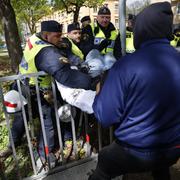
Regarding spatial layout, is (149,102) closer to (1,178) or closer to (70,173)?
(70,173)

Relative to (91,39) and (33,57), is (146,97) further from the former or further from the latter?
(91,39)

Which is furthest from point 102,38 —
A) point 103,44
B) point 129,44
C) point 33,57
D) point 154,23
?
point 154,23

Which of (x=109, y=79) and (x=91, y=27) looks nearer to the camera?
(x=109, y=79)

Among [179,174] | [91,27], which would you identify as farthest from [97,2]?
[179,174]

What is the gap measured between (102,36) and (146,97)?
9.18ft

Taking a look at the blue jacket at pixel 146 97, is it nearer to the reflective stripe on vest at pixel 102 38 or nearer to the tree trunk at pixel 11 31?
the reflective stripe on vest at pixel 102 38

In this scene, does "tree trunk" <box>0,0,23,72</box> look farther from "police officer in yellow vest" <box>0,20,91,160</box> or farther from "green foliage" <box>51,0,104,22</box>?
"green foliage" <box>51,0,104,22</box>

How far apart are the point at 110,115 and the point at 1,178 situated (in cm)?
174

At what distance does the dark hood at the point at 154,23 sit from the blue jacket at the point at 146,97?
51 millimetres

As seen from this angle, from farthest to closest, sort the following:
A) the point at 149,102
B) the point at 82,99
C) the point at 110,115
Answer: the point at 82,99 < the point at 110,115 < the point at 149,102

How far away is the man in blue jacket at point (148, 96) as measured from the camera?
1661 mm

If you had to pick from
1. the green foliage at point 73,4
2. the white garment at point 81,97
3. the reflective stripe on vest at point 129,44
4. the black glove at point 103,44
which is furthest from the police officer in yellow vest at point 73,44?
the green foliage at point 73,4

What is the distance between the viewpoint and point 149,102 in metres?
1.69

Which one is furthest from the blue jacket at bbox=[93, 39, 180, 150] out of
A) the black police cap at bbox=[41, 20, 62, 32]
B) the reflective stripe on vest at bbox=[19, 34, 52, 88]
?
the black police cap at bbox=[41, 20, 62, 32]
